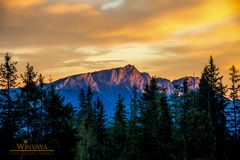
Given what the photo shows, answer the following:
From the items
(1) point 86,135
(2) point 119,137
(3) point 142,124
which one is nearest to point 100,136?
(1) point 86,135

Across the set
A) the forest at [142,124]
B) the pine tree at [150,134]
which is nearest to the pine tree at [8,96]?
the forest at [142,124]

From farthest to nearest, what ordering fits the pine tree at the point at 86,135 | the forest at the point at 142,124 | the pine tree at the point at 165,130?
the pine tree at the point at 86,135 → the pine tree at the point at 165,130 → the forest at the point at 142,124

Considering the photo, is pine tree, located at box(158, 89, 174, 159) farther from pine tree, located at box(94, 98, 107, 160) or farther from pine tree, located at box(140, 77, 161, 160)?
pine tree, located at box(94, 98, 107, 160)

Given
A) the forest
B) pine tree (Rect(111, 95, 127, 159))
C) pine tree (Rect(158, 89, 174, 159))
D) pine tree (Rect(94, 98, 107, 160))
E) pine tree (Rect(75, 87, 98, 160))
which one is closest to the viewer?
the forest

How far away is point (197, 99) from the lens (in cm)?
6256

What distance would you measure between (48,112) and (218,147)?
920 inches

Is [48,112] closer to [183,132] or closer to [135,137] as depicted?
[135,137]

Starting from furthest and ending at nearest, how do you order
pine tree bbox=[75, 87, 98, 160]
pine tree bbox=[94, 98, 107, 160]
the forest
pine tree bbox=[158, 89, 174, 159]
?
pine tree bbox=[94, 98, 107, 160] < pine tree bbox=[75, 87, 98, 160] < pine tree bbox=[158, 89, 174, 159] < the forest

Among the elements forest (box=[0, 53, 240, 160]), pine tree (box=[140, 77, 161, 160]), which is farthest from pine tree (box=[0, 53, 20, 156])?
pine tree (box=[140, 77, 161, 160])

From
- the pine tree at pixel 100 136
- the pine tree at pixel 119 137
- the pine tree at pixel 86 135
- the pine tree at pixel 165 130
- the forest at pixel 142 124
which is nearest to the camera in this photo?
the forest at pixel 142 124

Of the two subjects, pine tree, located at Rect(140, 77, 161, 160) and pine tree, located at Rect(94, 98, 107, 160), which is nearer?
pine tree, located at Rect(140, 77, 161, 160)

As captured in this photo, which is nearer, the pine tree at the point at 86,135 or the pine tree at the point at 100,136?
the pine tree at the point at 86,135

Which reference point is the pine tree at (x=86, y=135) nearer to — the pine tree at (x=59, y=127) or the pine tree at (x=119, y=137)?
the pine tree at (x=59, y=127)

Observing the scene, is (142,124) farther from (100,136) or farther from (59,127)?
(100,136)
